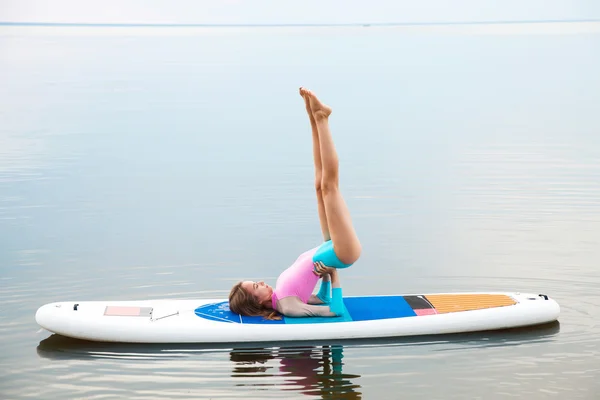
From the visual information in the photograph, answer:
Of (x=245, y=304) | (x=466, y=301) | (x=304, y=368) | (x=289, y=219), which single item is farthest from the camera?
(x=289, y=219)

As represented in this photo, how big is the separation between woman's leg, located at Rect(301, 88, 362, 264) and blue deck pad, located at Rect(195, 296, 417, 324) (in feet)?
1.39

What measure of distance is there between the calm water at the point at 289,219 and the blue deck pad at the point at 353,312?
0.69ft

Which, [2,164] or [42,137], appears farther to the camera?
[42,137]

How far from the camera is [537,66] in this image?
31.9 meters

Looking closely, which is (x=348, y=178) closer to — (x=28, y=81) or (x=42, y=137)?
(x=42, y=137)

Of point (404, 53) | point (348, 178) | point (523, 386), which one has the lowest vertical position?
point (523, 386)

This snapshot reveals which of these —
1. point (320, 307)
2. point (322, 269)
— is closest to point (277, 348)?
point (320, 307)

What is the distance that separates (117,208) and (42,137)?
255 inches

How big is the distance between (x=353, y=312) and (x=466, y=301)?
89 centimetres

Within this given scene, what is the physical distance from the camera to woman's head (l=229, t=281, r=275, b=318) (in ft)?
24.0

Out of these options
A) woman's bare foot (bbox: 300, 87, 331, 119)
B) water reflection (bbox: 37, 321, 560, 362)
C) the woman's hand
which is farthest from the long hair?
woman's bare foot (bbox: 300, 87, 331, 119)

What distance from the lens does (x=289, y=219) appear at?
35.9 feet

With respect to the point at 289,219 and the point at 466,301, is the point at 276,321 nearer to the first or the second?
the point at 466,301

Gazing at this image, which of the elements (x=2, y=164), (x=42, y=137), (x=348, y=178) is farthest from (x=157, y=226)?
(x=42, y=137)
